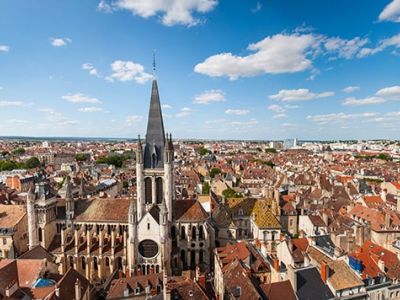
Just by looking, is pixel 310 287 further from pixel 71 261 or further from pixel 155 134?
pixel 71 261

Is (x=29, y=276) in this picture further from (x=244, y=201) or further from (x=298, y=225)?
(x=298, y=225)

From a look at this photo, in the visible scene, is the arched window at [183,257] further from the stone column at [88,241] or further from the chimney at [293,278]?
the chimney at [293,278]

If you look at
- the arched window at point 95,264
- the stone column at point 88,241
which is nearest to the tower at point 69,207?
the stone column at point 88,241

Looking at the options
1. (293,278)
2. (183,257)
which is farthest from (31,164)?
(293,278)

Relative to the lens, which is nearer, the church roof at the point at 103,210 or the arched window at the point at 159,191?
the arched window at the point at 159,191

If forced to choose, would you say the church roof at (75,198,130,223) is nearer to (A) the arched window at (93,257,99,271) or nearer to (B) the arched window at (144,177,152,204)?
(B) the arched window at (144,177,152,204)

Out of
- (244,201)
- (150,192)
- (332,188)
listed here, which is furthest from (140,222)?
(332,188)

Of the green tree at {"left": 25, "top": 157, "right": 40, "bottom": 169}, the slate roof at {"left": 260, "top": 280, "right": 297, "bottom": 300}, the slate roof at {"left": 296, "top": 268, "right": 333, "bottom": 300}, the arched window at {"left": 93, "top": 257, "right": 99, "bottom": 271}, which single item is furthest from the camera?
the green tree at {"left": 25, "top": 157, "right": 40, "bottom": 169}

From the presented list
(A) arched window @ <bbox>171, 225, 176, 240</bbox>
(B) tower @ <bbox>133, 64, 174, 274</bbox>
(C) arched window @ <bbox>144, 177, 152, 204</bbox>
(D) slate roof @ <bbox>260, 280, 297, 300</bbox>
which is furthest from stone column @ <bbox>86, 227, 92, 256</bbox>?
(D) slate roof @ <bbox>260, 280, 297, 300</bbox>
